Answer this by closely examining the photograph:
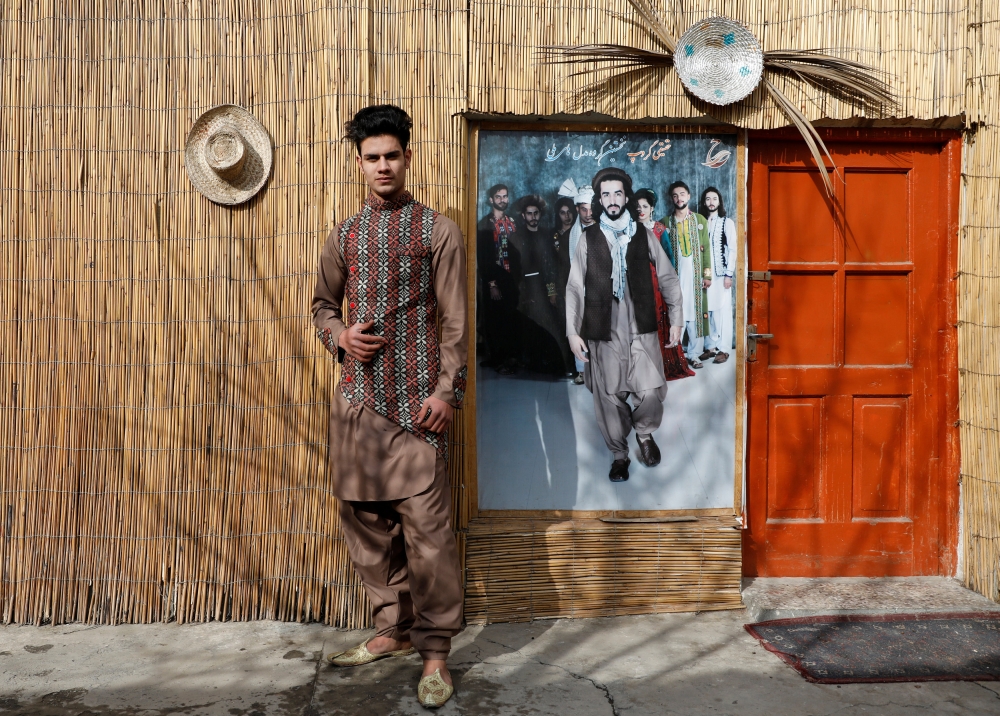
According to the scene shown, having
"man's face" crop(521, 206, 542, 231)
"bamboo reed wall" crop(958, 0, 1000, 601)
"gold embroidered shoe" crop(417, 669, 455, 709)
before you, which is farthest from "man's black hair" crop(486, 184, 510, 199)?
"bamboo reed wall" crop(958, 0, 1000, 601)

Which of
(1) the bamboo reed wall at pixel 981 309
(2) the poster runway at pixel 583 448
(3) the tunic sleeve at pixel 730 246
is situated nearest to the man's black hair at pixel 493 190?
(2) the poster runway at pixel 583 448

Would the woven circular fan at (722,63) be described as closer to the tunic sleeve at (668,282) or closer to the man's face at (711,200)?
the man's face at (711,200)

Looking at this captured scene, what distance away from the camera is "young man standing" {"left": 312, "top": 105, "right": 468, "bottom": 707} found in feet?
9.25

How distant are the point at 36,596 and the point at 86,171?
71.0 inches

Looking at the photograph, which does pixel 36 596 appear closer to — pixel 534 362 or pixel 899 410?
pixel 534 362

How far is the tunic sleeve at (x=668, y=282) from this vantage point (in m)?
3.58

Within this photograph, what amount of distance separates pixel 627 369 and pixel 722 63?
1.37m

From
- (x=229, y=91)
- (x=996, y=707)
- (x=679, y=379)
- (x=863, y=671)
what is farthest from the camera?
(x=679, y=379)

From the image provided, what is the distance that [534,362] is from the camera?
354 centimetres

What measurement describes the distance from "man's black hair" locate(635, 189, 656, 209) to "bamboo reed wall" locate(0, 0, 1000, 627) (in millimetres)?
348

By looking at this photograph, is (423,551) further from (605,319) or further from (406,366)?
(605,319)

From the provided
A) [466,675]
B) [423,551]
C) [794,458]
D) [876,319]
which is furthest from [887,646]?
[423,551]

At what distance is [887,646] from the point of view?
10.3ft

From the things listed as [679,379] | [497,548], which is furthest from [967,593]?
[497,548]
